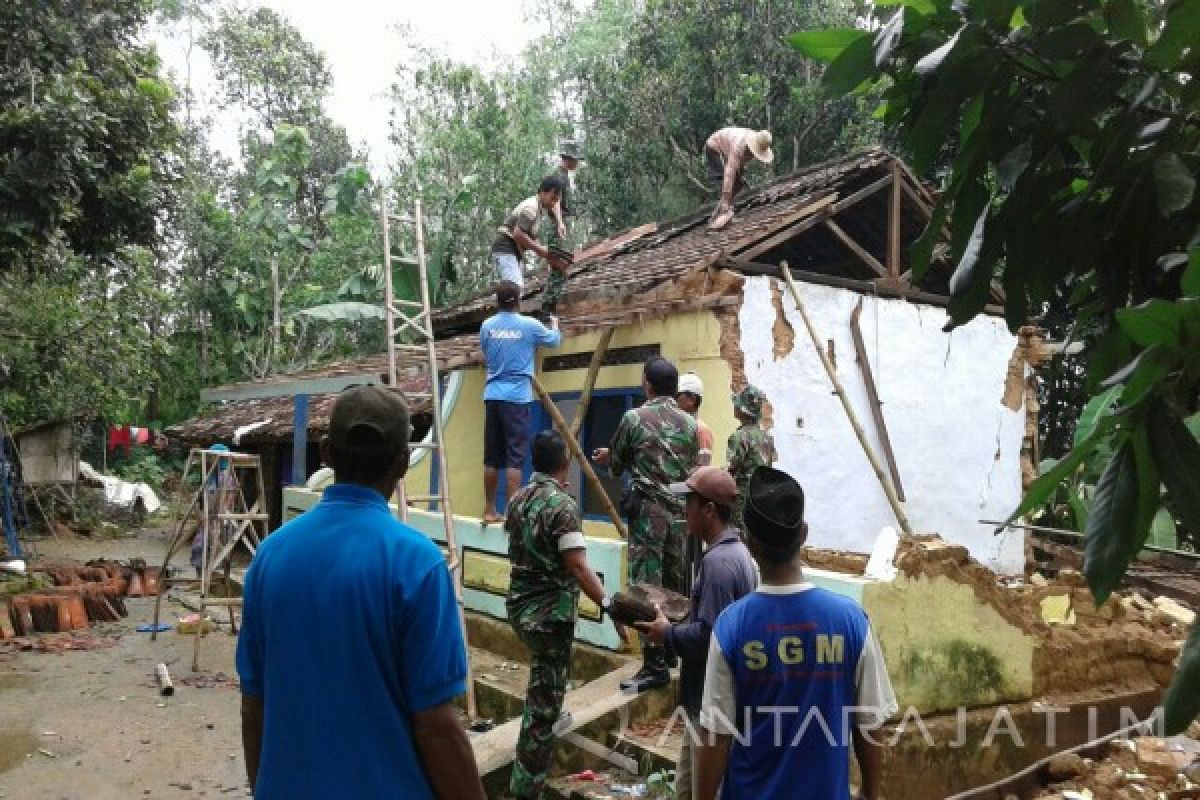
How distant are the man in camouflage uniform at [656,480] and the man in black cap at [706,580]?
5.33 feet

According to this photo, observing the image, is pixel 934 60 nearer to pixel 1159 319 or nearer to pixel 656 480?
pixel 1159 319

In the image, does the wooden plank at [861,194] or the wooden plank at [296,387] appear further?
the wooden plank at [296,387]

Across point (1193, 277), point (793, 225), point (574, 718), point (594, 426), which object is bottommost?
point (574, 718)

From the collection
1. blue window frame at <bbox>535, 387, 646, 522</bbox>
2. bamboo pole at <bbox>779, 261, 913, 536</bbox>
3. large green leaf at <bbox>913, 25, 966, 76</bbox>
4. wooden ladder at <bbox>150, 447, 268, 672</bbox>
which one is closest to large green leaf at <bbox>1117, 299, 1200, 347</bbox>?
large green leaf at <bbox>913, 25, 966, 76</bbox>

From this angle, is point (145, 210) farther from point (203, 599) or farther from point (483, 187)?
point (483, 187)

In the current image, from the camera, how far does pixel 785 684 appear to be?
250cm

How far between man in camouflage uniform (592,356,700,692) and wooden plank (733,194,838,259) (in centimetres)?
310

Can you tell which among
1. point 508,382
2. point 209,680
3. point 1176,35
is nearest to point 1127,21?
point 1176,35

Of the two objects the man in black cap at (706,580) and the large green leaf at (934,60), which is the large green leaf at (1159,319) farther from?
the man in black cap at (706,580)

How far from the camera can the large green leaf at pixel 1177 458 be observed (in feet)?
3.64

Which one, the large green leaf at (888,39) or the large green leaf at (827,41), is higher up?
the large green leaf at (827,41)

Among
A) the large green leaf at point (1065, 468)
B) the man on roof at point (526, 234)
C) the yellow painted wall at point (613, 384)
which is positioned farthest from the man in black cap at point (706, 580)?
the man on roof at point (526, 234)

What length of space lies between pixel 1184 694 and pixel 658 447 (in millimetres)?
4112

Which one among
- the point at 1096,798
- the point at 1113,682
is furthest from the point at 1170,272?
the point at 1113,682
